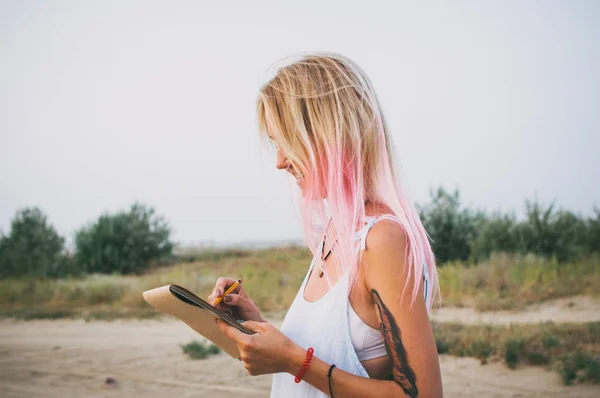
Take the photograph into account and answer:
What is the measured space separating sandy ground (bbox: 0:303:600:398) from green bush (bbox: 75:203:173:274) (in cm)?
828

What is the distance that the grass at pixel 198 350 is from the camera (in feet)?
23.7

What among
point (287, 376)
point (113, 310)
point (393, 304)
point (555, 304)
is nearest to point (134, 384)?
point (113, 310)

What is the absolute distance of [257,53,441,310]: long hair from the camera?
5.32 ft

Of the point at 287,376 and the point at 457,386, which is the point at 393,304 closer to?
the point at 287,376

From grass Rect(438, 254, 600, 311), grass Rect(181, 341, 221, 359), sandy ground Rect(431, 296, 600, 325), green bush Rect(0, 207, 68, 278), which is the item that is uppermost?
green bush Rect(0, 207, 68, 278)

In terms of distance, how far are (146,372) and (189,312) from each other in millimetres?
5534

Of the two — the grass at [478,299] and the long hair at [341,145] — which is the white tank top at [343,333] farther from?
the grass at [478,299]

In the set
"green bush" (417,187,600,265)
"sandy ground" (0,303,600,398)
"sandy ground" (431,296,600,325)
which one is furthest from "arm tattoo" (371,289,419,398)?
"green bush" (417,187,600,265)

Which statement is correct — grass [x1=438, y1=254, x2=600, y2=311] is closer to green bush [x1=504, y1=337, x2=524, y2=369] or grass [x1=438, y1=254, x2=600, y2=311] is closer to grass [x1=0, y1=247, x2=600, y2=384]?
grass [x1=0, y1=247, x2=600, y2=384]

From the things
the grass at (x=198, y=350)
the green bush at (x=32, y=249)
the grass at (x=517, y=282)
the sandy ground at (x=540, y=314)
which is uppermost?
the green bush at (x=32, y=249)

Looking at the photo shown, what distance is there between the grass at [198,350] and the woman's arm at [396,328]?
5.90m

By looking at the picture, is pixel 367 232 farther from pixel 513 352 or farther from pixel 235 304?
pixel 513 352

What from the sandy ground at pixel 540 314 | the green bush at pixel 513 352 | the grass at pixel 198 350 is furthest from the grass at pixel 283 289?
the grass at pixel 198 350

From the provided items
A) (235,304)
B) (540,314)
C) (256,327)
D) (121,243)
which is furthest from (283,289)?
(256,327)
